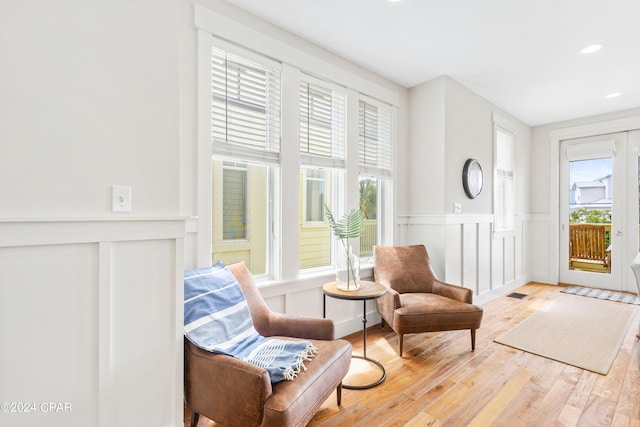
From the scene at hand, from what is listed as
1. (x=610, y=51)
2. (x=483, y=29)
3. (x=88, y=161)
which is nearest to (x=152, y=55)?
(x=88, y=161)

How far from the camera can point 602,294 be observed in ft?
14.9

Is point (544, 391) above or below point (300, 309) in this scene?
below

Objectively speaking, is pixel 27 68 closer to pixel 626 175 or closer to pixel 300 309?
pixel 300 309

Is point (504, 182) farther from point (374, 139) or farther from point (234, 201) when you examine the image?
point (234, 201)

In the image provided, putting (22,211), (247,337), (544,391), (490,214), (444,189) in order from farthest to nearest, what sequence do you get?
(490,214)
(444,189)
(544,391)
(247,337)
(22,211)

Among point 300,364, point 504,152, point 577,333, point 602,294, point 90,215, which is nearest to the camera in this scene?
point 90,215

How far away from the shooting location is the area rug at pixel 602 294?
4.24 meters

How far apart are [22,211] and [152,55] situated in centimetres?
85

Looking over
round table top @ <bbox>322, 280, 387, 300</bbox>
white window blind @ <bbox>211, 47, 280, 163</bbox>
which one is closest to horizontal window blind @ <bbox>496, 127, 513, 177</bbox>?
round table top @ <bbox>322, 280, 387, 300</bbox>

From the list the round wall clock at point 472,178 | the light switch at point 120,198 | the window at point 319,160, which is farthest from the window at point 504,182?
the light switch at point 120,198

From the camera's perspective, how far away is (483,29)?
257cm

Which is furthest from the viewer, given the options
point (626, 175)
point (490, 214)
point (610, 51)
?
point (626, 175)

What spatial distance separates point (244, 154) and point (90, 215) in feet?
3.85

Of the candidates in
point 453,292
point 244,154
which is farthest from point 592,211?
point 244,154
